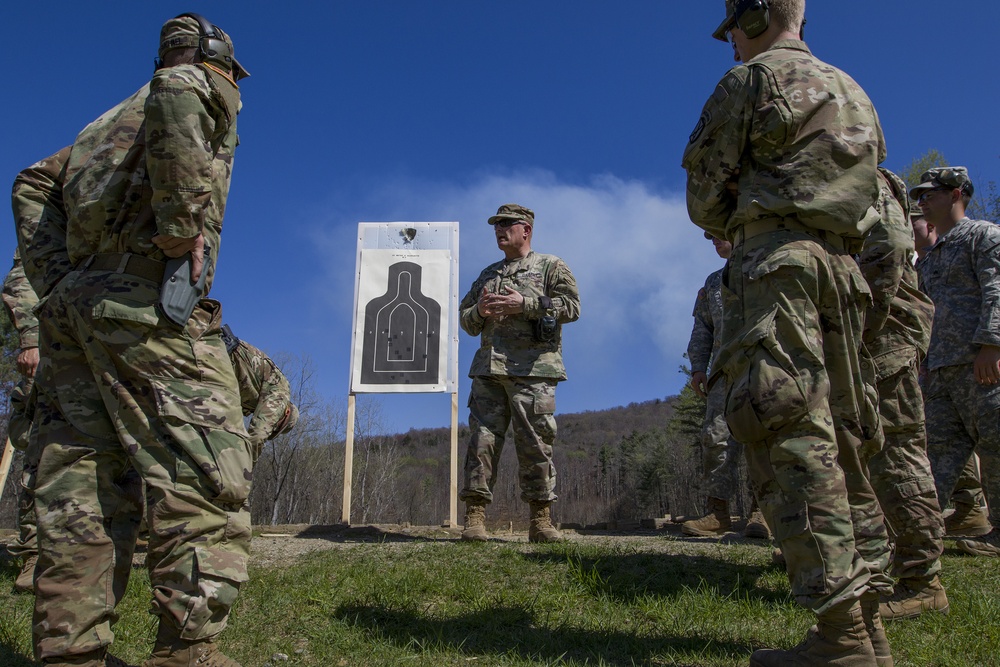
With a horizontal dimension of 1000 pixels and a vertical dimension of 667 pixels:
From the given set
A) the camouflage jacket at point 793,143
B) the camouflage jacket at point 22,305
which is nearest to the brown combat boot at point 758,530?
the camouflage jacket at point 793,143

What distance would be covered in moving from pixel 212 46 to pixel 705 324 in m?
4.99

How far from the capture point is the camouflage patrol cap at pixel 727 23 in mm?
3047

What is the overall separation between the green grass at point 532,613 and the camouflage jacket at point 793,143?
1735 mm

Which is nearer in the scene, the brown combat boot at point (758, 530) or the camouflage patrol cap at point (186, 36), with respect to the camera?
the camouflage patrol cap at point (186, 36)

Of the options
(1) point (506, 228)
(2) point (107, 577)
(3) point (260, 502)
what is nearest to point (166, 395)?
(2) point (107, 577)

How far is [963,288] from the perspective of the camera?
201 inches

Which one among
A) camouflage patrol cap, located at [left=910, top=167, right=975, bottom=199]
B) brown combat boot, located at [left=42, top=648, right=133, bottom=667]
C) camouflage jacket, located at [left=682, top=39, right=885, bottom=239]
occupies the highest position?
camouflage patrol cap, located at [left=910, top=167, right=975, bottom=199]

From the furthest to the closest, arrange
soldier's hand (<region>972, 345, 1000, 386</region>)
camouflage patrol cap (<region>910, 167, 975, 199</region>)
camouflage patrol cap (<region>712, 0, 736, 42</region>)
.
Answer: camouflage patrol cap (<region>910, 167, 975, 199</region>), soldier's hand (<region>972, 345, 1000, 386</region>), camouflage patrol cap (<region>712, 0, 736, 42</region>)

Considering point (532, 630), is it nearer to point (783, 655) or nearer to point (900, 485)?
point (783, 655)

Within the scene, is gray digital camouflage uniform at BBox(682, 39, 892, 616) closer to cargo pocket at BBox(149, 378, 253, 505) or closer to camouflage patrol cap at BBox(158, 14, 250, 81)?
cargo pocket at BBox(149, 378, 253, 505)

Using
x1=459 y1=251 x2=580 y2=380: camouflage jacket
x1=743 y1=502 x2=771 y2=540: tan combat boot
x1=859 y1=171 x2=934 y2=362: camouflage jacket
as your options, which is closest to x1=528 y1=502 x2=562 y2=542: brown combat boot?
x1=459 y1=251 x2=580 y2=380: camouflage jacket

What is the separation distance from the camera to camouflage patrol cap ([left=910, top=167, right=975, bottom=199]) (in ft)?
16.6

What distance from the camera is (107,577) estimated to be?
238cm

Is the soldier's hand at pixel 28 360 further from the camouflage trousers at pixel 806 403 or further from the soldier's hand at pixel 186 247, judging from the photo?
the camouflage trousers at pixel 806 403
